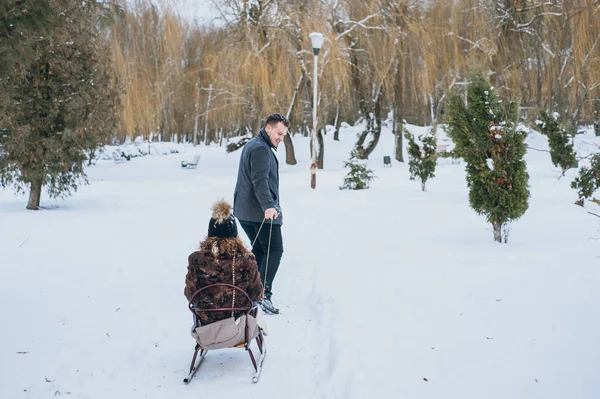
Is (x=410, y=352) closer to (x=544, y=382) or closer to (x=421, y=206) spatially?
(x=544, y=382)

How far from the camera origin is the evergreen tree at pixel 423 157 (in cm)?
1584

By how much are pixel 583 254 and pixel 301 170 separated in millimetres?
20762

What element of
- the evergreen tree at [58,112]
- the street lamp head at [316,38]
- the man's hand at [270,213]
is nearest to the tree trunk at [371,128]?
the street lamp head at [316,38]

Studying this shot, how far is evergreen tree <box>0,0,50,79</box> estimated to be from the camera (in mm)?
4020

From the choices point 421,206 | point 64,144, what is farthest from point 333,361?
point 64,144

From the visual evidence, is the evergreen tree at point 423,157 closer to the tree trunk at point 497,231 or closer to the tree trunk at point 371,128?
the tree trunk at point 497,231

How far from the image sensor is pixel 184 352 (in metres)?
4.59

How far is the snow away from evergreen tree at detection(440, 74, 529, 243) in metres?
0.54

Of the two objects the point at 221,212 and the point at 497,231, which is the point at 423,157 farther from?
the point at 221,212

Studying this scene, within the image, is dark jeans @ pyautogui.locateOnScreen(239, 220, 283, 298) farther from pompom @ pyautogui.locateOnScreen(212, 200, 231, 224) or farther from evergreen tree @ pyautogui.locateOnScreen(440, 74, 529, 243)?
evergreen tree @ pyautogui.locateOnScreen(440, 74, 529, 243)

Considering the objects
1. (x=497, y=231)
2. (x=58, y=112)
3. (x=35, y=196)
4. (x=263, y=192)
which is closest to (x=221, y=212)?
(x=263, y=192)

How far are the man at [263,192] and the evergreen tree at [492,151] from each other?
3.34 metres

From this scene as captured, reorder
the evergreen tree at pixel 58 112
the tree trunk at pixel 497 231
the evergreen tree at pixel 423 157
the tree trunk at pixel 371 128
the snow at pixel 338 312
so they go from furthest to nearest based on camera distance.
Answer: the tree trunk at pixel 371 128 < the evergreen tree at pixel 423 157 < the evergreen tree at pixel 58 112 < the tree trunk at pixel 497 231 < the snow at pixel 338 312

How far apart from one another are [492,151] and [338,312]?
3551 mm
